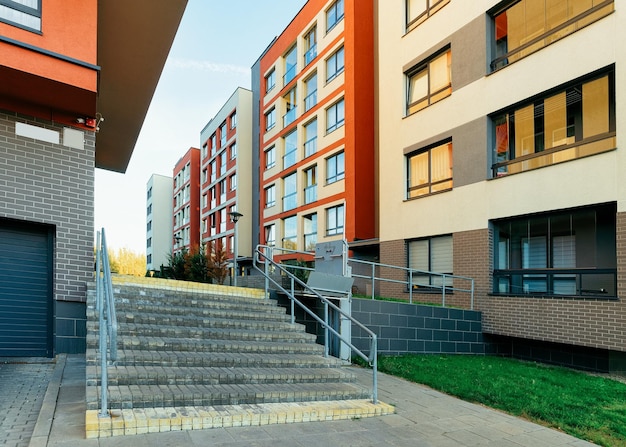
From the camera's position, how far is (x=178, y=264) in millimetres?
25594

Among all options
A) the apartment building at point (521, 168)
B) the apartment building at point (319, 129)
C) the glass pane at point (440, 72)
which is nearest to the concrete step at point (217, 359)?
the apartment building at point (521, 168)

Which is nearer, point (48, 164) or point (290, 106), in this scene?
point (48, 164)

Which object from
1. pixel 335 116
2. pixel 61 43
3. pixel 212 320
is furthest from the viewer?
pixel 335 116

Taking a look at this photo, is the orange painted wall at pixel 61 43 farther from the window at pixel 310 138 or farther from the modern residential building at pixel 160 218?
the modern residential building at pixel 160 218

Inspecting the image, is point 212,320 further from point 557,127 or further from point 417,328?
point 557,127

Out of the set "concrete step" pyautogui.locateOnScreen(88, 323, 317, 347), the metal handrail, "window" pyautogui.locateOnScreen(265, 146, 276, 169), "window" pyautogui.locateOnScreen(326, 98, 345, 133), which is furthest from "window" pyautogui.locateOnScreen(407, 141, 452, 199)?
"window" pyautogui.locateOnScreen(265, 146, 276, 169)

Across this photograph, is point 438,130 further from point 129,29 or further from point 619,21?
point 129,29

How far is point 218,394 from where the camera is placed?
4938 mm

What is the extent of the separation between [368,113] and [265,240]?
40.8ft

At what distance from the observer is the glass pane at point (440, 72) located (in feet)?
44.1

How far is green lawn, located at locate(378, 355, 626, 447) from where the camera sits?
5.47 meters

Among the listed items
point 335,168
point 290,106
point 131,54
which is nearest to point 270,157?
point 290,106

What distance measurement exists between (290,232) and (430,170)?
1359cm

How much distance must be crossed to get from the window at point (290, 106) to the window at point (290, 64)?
2.42 ft
